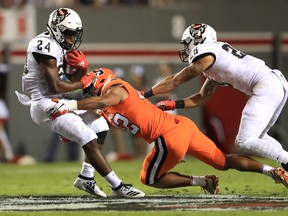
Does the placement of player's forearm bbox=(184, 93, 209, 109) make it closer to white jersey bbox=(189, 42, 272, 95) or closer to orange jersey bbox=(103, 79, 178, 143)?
white jersey bbox=(189, 42, 272, 95)

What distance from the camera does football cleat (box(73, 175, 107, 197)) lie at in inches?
276

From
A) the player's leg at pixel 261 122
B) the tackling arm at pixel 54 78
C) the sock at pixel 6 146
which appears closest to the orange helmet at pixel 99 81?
the tackling arm at pixel 54 78

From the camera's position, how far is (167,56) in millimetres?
13992

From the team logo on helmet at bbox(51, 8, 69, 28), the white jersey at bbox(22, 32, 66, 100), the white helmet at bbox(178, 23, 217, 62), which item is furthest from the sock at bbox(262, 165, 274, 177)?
the team logo on helmet at bbox(51, 8, 69, 28)

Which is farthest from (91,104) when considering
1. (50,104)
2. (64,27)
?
(64,27)

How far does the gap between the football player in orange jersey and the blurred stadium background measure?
7.01 m

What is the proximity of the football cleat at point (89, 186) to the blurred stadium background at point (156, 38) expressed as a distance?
6637 millimetres

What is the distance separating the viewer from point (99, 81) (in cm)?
678

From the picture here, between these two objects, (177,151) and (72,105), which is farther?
(177,151)

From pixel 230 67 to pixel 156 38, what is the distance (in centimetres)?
717

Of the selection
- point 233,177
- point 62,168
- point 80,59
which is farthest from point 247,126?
point 62,168

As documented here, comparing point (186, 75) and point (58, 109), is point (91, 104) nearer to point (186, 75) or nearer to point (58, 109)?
point (58, 109)

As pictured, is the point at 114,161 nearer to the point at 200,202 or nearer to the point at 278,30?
the point at 278,30

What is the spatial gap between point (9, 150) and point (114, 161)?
5.51 ft
